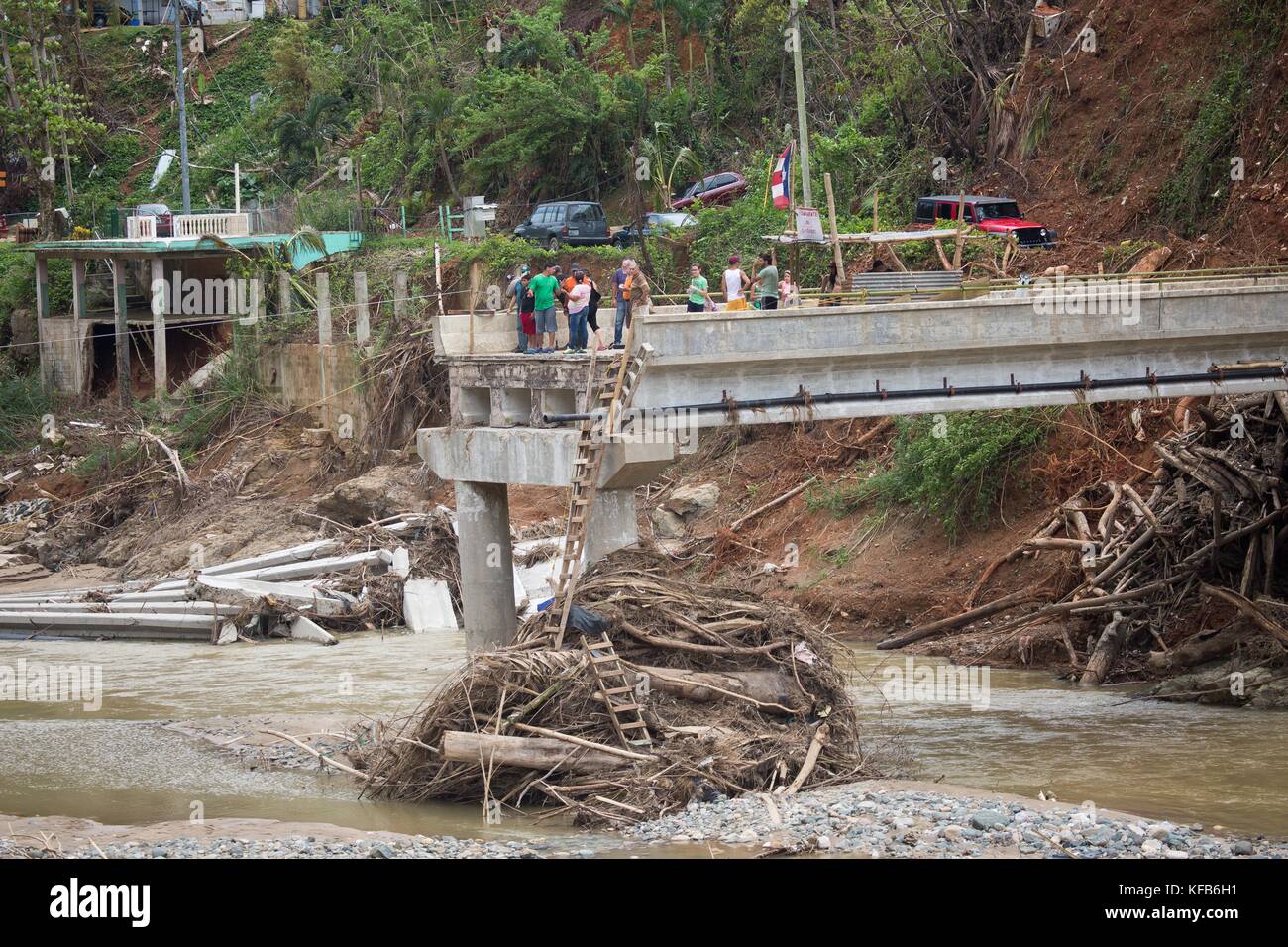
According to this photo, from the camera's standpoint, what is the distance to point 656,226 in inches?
1592

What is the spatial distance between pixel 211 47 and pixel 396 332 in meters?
33.1

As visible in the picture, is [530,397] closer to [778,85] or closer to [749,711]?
[749,711]

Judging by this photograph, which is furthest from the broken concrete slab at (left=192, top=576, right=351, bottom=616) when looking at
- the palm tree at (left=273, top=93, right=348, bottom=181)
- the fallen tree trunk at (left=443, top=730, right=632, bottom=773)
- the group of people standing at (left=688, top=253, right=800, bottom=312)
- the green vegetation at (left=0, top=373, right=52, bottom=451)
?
the palm tree at (left=273, top=93, right=348, bottom=181)

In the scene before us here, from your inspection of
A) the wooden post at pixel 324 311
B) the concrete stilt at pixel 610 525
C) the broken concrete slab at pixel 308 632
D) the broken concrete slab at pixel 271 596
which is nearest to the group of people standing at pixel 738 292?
the concrete stilt at pixel 610 525

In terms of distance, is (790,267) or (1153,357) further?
(790,267)

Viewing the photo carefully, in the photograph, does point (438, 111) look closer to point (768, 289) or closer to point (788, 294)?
point (788, 294)

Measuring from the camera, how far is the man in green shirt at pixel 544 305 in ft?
75.0

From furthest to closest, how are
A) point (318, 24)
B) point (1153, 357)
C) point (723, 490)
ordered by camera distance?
1. point (318, 24)
2. point (723, 490)
3. point (1153, 357)

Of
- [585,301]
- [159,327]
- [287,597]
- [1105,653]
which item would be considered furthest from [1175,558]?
[159,327]

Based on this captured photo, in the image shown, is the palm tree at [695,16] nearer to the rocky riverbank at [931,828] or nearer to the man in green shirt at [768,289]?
the man in green shirt at [768,289]

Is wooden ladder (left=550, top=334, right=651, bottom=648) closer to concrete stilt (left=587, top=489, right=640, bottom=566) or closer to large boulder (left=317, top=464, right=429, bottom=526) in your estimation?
concrete stilt (left=587, top=489, right=640, bottom=566)

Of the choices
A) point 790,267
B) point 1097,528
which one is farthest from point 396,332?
point 1097,528

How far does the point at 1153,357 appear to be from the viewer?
20.0m
